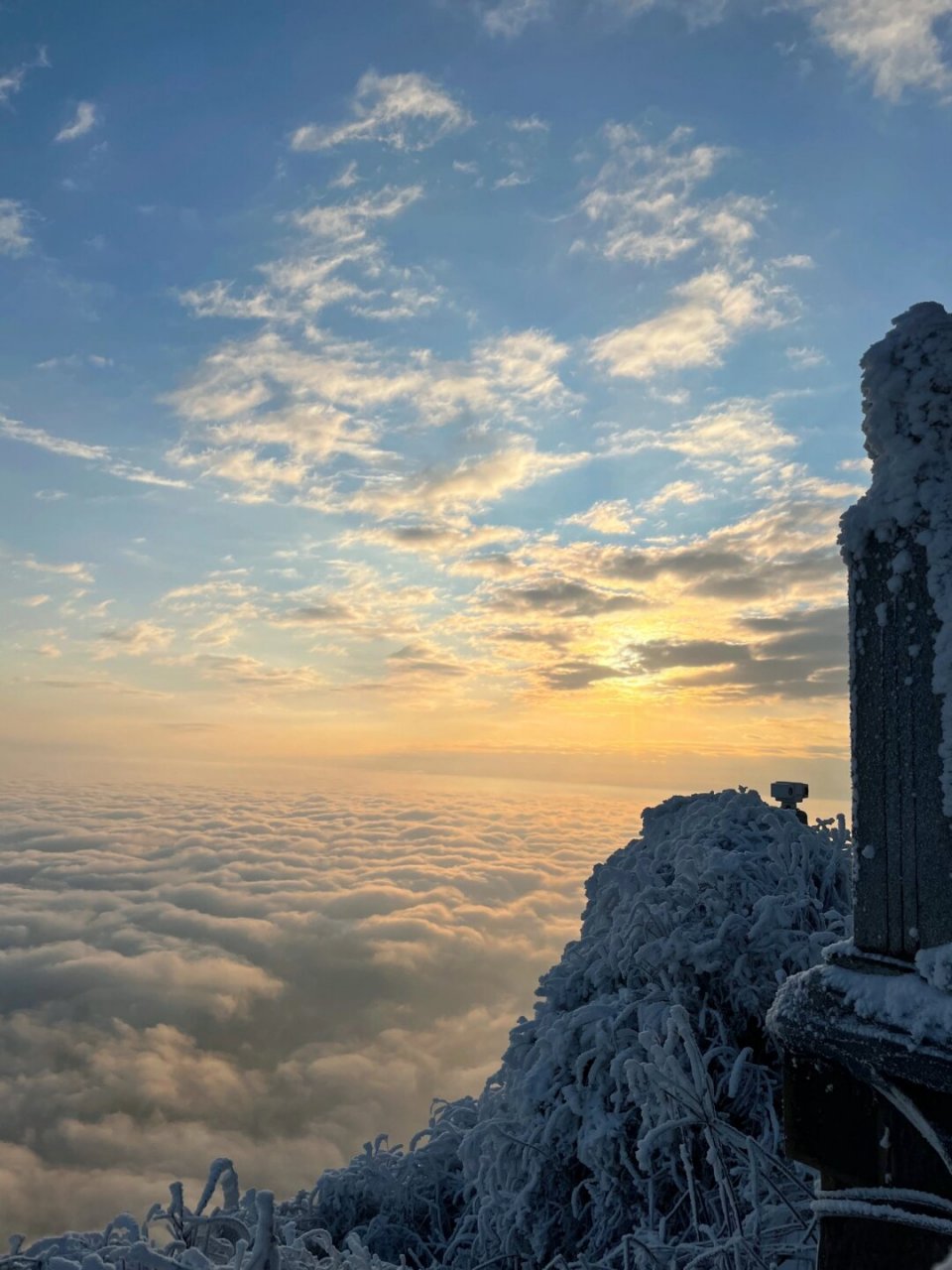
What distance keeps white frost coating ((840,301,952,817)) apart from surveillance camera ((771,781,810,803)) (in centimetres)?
468

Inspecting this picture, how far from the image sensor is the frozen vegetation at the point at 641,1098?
4230 mm

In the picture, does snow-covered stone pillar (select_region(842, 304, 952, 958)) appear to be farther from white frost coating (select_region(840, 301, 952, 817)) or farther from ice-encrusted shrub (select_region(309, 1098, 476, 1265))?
ice-encrusted shrub (select_region(309, 1098, 476, 1265))

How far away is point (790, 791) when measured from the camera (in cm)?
725

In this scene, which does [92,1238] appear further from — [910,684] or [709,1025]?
[910,684]

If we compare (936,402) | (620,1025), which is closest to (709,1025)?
(620,1025)

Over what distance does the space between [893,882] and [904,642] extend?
78 centimetres

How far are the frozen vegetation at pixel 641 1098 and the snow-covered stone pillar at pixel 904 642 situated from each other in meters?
1.56

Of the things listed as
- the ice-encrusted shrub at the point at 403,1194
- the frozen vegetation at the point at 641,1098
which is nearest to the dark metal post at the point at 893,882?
the frozen vegetation at the point at 641,1098

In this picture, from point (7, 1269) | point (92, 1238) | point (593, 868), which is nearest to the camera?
point (7, 1269)

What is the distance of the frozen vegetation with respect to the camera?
4.23 m

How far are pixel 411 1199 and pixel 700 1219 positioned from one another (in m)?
3.46

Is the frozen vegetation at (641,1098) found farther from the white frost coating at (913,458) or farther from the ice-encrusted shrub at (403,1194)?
the white frost coating at (913,458)

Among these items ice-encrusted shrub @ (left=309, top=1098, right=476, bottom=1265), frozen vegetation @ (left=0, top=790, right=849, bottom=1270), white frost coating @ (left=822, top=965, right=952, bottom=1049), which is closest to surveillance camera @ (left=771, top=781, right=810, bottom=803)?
frozen vegetation @ (left=0, top=790, right=849, bottom=1270)

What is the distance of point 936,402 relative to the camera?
9.18ft
